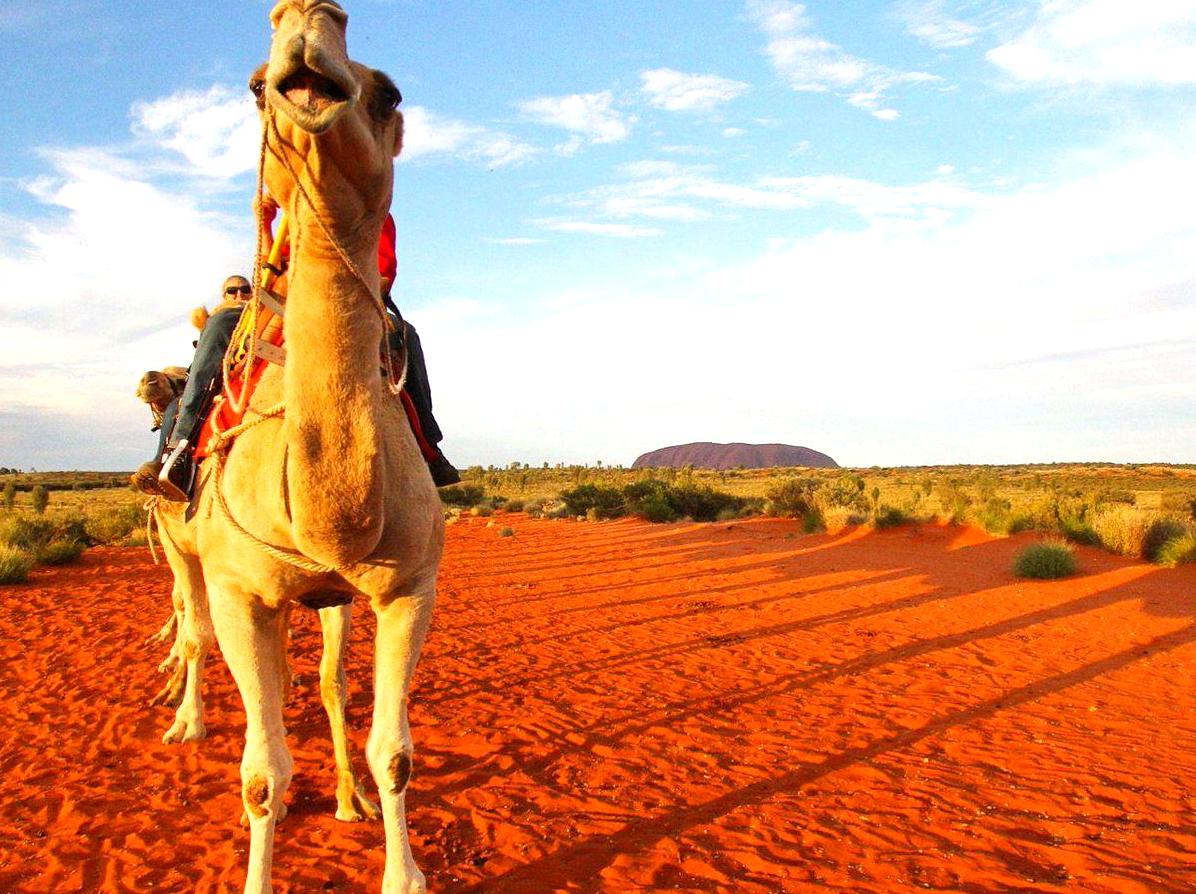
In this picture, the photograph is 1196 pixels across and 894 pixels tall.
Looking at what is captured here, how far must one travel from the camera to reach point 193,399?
450 cm

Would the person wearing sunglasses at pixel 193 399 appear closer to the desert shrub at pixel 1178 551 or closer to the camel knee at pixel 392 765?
the camel knee at pixel 392 765

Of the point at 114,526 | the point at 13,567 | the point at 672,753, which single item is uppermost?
the point at 114,526

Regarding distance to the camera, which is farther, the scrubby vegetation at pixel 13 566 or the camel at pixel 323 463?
the scrubby vegetation at pixel 13 566

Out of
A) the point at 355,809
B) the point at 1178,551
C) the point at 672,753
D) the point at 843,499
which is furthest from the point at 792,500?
the point at 355,809

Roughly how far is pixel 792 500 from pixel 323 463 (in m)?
26.1

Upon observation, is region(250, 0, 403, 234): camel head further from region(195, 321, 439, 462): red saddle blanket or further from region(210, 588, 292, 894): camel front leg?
region(210, 588, 292, 894): camel front leg

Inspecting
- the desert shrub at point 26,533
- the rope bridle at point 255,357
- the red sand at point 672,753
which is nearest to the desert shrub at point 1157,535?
the red sand at point 672,753

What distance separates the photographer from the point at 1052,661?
31.2ft

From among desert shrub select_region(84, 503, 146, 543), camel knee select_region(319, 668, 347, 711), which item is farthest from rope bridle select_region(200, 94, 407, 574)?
desert shrub select_region(84, 503, 146, 543)

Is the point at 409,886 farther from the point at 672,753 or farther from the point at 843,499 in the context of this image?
the point at 843,499

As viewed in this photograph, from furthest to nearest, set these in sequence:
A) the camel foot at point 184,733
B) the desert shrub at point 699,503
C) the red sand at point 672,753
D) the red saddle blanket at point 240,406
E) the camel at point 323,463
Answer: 1. the desert shrub at point 699,503
2. the camel foot at point 184,733
3. the red sand at point 672,753
4. the red saddle blanket at point 240,406
5. the camel at point 323,463

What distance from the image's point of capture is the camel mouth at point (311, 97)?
6.33 ft

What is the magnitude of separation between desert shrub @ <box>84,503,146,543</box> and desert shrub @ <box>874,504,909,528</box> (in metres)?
21.0

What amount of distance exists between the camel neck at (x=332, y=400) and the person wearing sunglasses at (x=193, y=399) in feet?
Answer: 6.14
